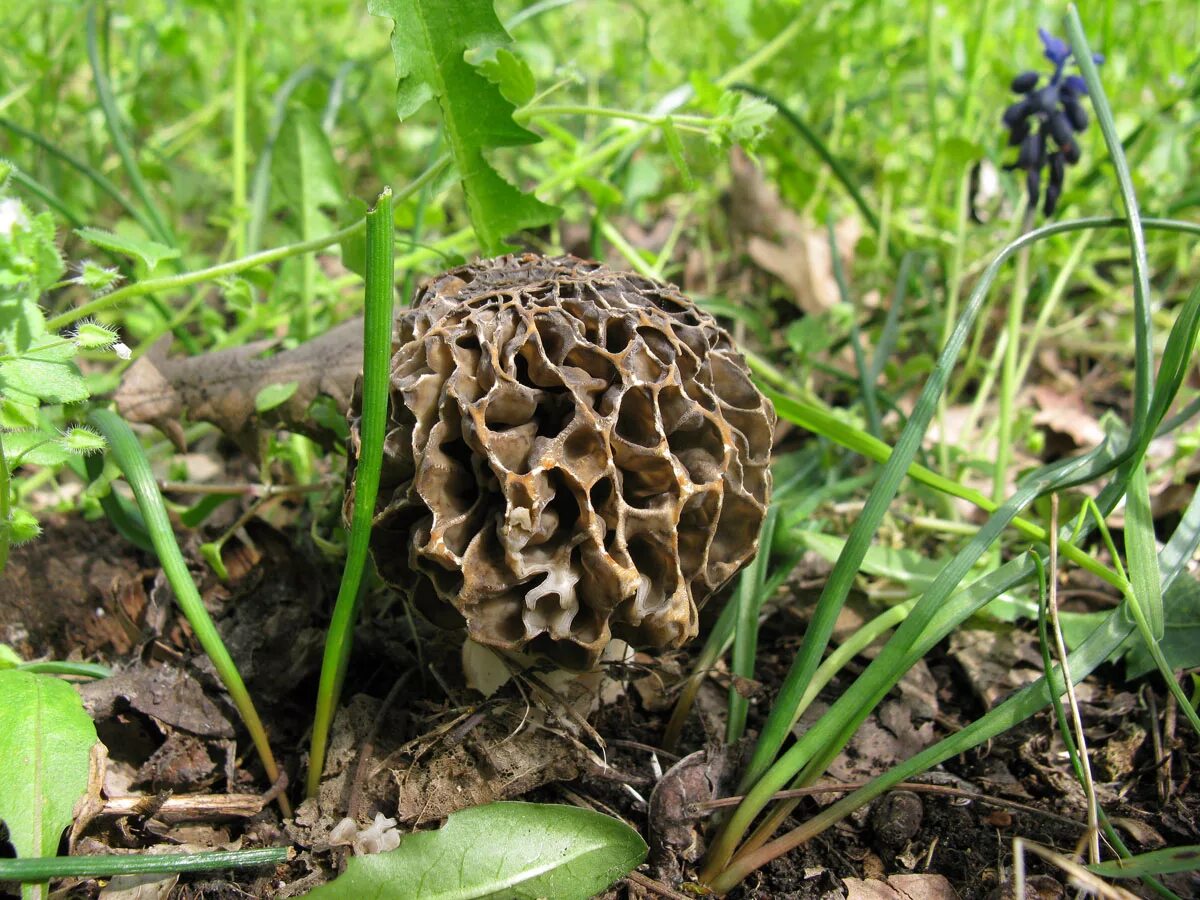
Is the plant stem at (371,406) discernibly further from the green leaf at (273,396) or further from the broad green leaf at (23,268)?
the green leaf at (273,396)

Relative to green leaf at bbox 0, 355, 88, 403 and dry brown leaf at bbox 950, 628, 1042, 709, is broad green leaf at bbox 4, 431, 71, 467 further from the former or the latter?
dry brown leaf at bbox 950, 628, 1042, 709

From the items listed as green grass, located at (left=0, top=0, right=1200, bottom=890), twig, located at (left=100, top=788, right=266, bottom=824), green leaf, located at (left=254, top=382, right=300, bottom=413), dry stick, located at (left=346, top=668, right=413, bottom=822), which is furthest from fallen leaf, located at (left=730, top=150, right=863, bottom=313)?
twig, located at (left=100, top=788, right=266, bottom=824)

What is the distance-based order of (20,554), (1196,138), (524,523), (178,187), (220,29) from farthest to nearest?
(220,29), (178,187), (1196,138), (20,554), (524,523)

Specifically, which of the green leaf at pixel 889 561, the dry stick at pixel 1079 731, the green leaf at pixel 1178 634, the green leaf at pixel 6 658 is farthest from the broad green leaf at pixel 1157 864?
the green leaf at pixel 6 658

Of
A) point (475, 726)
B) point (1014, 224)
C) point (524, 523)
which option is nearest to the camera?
point (524, 523)

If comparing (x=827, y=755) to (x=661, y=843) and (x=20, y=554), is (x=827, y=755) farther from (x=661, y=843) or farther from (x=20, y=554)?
(x=20, y=554)

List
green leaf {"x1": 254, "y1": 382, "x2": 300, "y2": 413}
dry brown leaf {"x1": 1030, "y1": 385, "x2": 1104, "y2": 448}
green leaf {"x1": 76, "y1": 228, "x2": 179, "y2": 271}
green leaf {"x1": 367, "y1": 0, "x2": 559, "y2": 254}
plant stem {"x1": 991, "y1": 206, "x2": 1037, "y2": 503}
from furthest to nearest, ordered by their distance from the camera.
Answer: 1. dry brown leaf {"x1": 1030, "y1": 385, "x2": 1104, "y2": 448}
2. plant stem {"x1": 991, "y1": 206, "x2": 1037, "y2": 503}
3. green leaf {"x1": 254, "y1": 382, "x2": 300, "y2": 413}
4. green leaf {"x1": 367, "y1": 0, "x2": 559, "y2": 254}
5. green leaf {"x1": 76, "y1": 228, "x2": 179, "y2": 271}

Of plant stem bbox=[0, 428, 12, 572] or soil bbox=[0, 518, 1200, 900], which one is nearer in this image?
plant stem bbox=[0, 428, 12, 572]

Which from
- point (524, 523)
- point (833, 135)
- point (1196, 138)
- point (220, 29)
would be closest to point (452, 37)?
point (524, 523)
